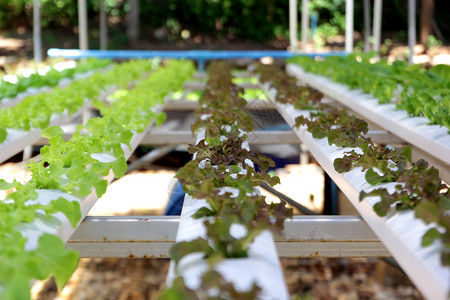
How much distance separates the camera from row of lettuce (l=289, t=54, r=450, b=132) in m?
2.87

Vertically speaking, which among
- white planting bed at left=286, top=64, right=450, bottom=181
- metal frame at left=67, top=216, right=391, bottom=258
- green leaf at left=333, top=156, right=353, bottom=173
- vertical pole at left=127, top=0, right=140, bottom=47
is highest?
green leaf at left=333, top=156, right=353, bottom=173

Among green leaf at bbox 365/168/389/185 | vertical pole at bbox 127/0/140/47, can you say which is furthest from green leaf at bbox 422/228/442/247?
vertical pole at bbox 127/0/140/47

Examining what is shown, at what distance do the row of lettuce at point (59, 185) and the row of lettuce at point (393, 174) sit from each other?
859mm

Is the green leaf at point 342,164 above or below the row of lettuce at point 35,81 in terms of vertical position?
above

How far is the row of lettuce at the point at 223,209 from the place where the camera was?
1200 mm

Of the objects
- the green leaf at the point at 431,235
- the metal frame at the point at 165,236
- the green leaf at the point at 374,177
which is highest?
the green leaf at the point at 431,235

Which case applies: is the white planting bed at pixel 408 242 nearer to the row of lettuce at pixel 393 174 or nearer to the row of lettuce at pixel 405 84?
the row of lettuce at pixel 393 174

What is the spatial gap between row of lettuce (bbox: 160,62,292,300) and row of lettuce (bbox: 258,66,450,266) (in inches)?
12.1

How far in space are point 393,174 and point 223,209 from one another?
0.69 meters

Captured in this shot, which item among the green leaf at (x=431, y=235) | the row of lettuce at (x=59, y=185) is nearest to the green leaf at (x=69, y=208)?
the row of lettuce at (x=59, y=185)

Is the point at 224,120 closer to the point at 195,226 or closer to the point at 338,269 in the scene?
the point at 195,226

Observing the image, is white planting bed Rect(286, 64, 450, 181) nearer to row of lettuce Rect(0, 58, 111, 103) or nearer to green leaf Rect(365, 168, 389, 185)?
green leaf Rect(365, 168, 389, 185)

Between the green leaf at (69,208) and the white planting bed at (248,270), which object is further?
the green leaf at (69,208)

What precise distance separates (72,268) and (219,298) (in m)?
0.46
